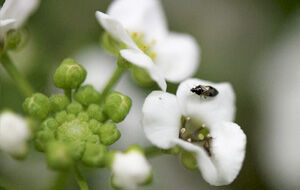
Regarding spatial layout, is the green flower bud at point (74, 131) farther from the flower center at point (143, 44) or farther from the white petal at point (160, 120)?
the flower center at point (143, 44)

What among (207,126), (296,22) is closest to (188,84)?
(207,126)

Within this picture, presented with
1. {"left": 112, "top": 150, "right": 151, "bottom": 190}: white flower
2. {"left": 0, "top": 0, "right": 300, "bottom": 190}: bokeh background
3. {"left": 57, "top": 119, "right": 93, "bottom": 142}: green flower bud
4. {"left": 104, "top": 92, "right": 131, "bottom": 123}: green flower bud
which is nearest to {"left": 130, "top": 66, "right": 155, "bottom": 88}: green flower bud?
{"left": 104, "top": 92, "right": 131, "bottom": 123}: green flower bud

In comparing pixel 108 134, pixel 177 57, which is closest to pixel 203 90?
pixel 108 134

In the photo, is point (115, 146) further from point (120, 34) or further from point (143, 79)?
point (120, 34)

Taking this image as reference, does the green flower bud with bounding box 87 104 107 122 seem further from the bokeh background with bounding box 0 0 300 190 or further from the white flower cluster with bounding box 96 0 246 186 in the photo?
the bokeh background with bounding box 0 0 300 190

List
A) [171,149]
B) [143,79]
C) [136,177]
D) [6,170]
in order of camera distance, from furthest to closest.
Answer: [6,170]
[143,79]
[171,149]
[136,177]

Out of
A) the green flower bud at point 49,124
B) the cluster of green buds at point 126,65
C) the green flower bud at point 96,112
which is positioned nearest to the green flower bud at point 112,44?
the cluster of green buds at point 126,65

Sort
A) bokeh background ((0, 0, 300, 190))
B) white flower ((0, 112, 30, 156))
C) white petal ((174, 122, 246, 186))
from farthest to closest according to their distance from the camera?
bokeh background ((0, 0, 300, 190)), white petal ((174, 122, 246, 186)), white flower ((0, 112, 30, 156))
